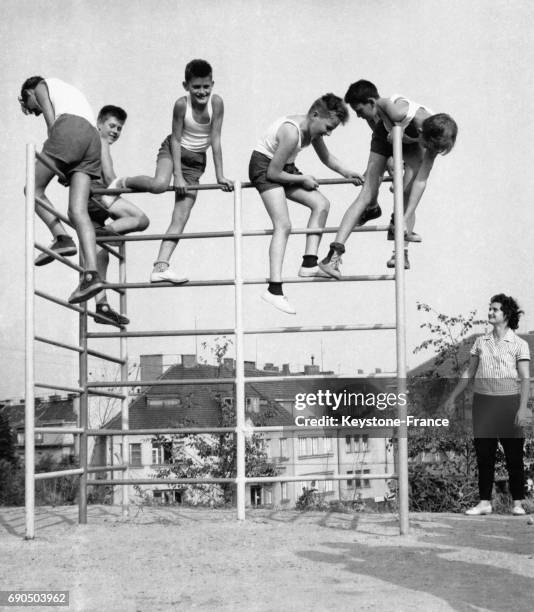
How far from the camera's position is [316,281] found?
16.0 feet

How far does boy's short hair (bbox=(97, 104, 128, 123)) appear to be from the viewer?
5.49 meters

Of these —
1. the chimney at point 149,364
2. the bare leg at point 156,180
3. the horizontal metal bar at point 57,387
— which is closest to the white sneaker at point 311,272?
the bare leg at point 156,180

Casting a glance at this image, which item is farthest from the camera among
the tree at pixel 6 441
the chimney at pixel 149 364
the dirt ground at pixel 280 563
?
the tree at pixel 6 441

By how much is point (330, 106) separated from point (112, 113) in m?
1.37

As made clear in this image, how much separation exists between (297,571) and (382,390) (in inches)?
72.1

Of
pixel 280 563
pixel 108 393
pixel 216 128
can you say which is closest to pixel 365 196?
pixel 216 128

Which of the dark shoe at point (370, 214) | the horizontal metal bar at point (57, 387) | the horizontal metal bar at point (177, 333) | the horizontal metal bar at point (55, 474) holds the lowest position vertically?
the horizontal metal bar at point (55, 474)

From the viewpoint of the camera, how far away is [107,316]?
522cm

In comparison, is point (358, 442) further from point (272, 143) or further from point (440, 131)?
point (440, 131)

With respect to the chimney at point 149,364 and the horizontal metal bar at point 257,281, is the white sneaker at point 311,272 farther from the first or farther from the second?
the chimney at point 149,364

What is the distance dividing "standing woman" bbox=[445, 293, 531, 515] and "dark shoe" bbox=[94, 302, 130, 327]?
1873 millimetres

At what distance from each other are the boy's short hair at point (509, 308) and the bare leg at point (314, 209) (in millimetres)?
1106

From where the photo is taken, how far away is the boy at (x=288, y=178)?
4945mm

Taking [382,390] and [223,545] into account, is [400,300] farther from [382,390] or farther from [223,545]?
[223,545]
